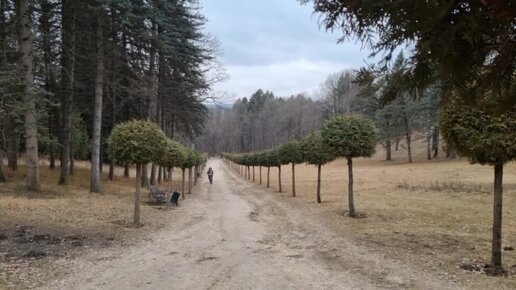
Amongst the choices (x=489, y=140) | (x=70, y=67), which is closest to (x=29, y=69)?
(x=70, y=67)

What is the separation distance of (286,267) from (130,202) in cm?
1182

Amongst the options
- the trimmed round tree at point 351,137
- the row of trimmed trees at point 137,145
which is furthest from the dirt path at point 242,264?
the trimmed round tree at point 351,137

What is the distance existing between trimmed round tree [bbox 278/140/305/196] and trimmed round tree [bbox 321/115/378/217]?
8.26 meters

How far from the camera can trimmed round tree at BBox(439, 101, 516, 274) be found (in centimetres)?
812

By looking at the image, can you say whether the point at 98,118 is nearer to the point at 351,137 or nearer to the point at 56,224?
the point at 56,224

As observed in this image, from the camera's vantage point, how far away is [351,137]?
15484 mm

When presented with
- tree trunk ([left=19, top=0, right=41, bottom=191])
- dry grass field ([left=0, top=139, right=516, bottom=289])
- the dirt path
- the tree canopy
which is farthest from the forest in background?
the tree canopy

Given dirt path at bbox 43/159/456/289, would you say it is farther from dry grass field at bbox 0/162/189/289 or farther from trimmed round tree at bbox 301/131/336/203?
trimmed round tree at bbox 301/131/336/203

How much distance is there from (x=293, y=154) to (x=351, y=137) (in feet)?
35.6

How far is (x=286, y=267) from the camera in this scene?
8102 millimetres

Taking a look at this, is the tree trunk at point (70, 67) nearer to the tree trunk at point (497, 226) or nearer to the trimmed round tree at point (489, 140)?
the trimmed round tree at point (489, 140)

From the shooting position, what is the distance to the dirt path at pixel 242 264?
7.03 metres

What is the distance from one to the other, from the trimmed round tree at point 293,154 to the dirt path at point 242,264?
1138 centimetres

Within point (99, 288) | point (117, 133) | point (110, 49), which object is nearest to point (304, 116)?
point (110, 49)
